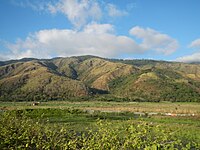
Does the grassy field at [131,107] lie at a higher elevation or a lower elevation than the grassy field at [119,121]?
lower

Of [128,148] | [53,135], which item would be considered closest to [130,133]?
[128,148]

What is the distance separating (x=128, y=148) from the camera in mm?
8391

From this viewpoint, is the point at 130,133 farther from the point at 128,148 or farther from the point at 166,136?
the point at 166,136

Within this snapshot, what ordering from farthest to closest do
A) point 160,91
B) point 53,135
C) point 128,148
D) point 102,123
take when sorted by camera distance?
point 160,91 < point 53,135 < point 102,123 < point 128,148

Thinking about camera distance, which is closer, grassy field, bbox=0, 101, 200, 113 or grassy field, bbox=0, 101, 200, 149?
grassy field, bbox=0, 101, 200, 149

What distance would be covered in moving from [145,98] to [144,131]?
582ft

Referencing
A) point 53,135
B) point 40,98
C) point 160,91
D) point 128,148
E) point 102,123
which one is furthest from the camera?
point 160,91

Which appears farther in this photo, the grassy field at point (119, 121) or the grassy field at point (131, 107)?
the grassy field at point (131, 107)

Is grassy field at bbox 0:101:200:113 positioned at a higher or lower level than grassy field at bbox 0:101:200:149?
lower

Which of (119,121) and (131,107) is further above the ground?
(119,121)

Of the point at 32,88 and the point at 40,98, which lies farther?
the point at 32,88

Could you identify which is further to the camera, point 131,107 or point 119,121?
point 131,107

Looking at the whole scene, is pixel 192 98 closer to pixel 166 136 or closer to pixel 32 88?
pixel 32 88

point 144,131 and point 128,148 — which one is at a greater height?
point 144,131
